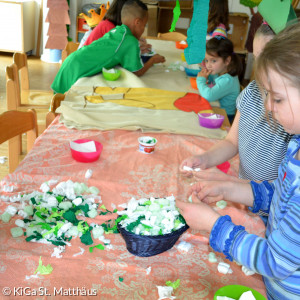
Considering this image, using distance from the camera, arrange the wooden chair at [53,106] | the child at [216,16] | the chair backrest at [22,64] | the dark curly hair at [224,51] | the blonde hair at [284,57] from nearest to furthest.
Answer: the blonde hair at [284,57]
the wooden chair at [53,106]
the dark curly hair at [224,51]
the chair backrest at [22,64]
the child at [216,16]

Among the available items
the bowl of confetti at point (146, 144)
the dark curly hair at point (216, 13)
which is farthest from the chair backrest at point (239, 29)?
the bowl of confetti at point (146, 144)

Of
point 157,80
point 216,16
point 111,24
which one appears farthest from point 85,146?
point 216,16

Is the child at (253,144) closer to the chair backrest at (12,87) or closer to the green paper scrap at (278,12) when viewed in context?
the green paper scrap at (278,12)

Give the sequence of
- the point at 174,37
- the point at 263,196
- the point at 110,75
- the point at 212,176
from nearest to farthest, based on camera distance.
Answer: the point at 263,196 < the point at 212,176 < the point at 110,75 < the point at 174,37

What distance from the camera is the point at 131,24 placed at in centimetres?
294

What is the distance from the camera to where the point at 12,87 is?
249 centimetres

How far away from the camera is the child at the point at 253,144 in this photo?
1.31 m

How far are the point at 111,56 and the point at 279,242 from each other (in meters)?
2.14

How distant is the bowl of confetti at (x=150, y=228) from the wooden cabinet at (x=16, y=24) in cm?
504

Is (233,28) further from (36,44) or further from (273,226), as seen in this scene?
(273,226)

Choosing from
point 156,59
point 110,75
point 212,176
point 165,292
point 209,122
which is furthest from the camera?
point 156,59

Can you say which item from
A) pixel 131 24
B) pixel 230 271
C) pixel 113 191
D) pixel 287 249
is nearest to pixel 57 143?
pixel 113 191

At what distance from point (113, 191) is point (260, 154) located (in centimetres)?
57

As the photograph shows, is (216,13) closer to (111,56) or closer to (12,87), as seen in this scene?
(111,56)
